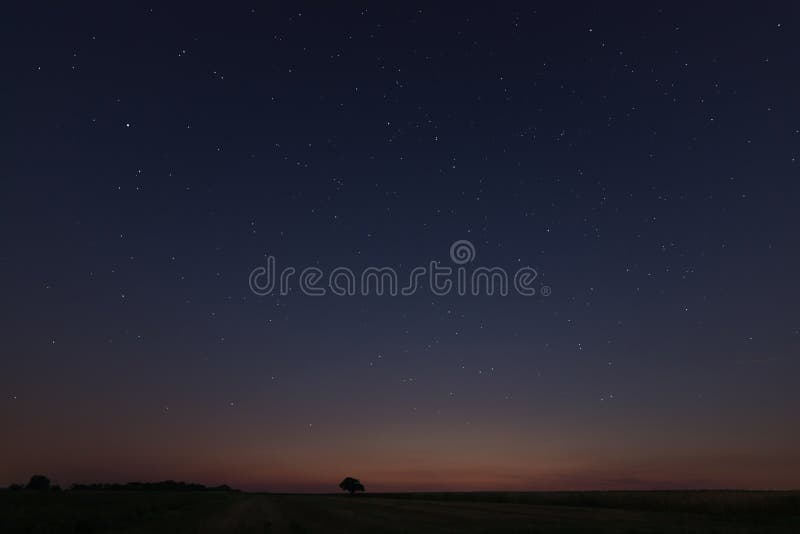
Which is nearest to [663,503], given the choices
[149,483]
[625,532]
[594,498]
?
[594,498]

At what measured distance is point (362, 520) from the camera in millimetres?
27641

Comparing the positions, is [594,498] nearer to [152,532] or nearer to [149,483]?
[152,532]

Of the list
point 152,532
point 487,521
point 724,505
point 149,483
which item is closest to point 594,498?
point 724,505

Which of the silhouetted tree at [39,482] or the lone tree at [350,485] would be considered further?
the lone tree at [350,485]

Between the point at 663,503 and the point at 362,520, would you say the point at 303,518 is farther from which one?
the point at 663,503

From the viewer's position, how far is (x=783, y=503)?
31.8 m

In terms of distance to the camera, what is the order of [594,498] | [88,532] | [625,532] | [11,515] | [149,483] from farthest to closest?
1. [149,483]
2. [594,498]
3. [11,515]
4. [88,532]
5. [625,532]

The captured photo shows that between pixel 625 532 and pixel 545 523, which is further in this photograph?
pixel 545 523

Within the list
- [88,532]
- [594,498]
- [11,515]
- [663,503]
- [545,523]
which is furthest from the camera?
[594,498]

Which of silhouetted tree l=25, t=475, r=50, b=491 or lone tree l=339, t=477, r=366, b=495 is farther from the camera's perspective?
lone tree l=339, t=477, r=366, b=495

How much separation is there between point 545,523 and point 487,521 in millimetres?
2501

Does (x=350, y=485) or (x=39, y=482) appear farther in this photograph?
(x=350, y=485)

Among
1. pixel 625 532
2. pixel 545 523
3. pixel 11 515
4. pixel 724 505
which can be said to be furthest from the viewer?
pixel 724 505

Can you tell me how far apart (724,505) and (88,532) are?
29.3 m
